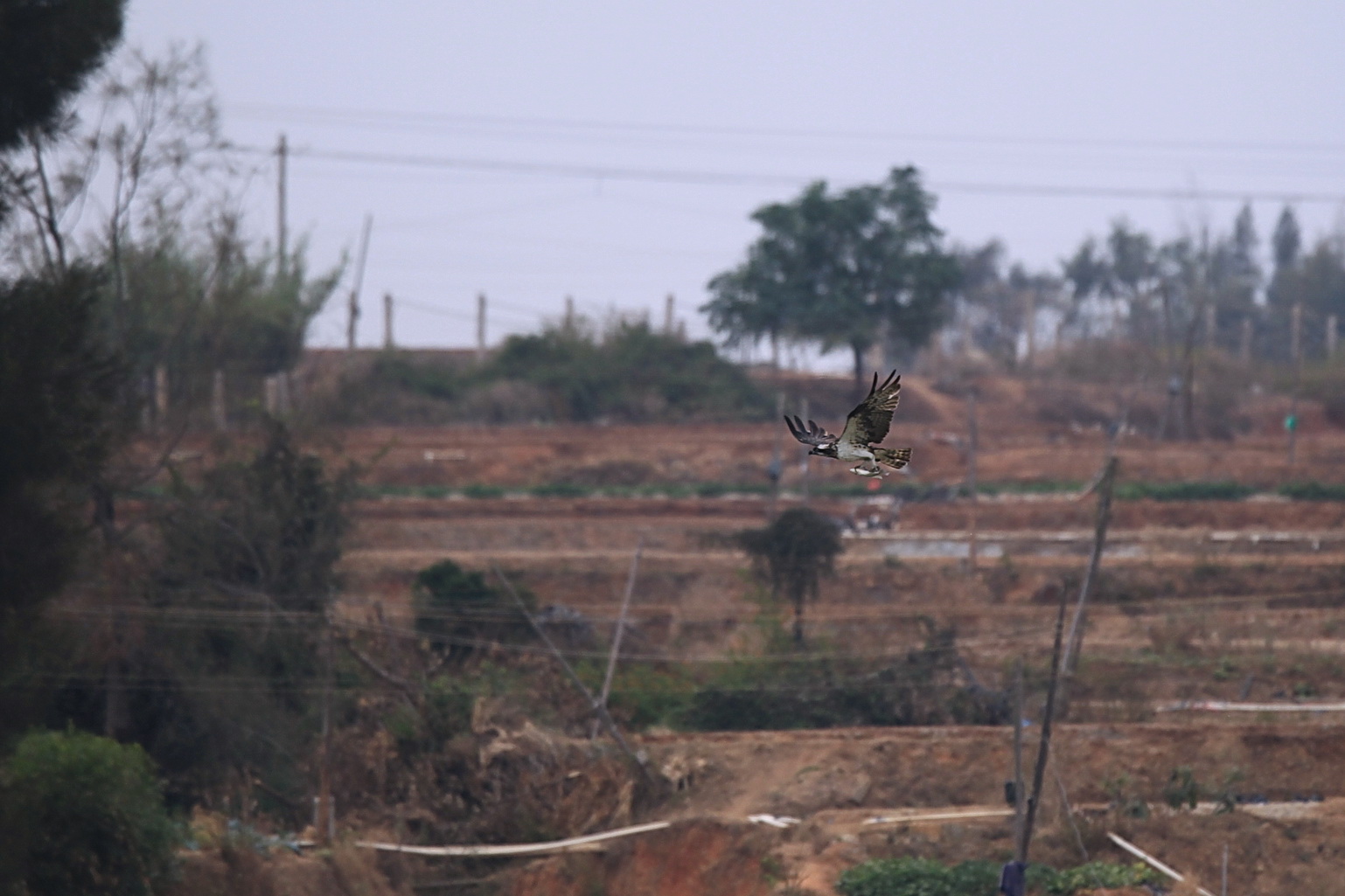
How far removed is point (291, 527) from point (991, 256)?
74.3m

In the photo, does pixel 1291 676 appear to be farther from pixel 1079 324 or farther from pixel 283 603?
pixel 1079 324

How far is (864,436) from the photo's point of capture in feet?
22.8

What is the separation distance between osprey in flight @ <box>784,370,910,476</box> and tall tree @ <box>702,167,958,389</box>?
4249 centimetres

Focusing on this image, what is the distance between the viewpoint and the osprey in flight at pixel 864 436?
22.2ft

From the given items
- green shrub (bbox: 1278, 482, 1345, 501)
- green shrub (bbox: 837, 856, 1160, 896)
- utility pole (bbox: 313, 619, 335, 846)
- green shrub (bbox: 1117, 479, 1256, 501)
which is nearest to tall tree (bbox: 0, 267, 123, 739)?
utility pole (bbox: 313, 619, 335, 846)

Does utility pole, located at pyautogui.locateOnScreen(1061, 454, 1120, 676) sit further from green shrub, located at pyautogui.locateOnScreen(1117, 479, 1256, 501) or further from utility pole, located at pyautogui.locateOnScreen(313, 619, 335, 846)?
green shrub, located at pyautogui.locateOnScreen(1117, 479, 1256, 501)

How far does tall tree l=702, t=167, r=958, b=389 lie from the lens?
49.5 meters

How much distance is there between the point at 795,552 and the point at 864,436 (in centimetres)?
1971

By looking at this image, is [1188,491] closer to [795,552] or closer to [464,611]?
[795,552]

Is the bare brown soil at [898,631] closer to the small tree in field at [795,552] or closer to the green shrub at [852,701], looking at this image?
the small tree in field at [795,552]

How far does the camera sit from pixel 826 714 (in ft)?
79.8

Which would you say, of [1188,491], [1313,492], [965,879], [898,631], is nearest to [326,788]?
[965,879]

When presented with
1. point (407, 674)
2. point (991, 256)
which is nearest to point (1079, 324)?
point (991, 256)

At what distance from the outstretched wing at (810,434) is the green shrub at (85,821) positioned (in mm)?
12245
